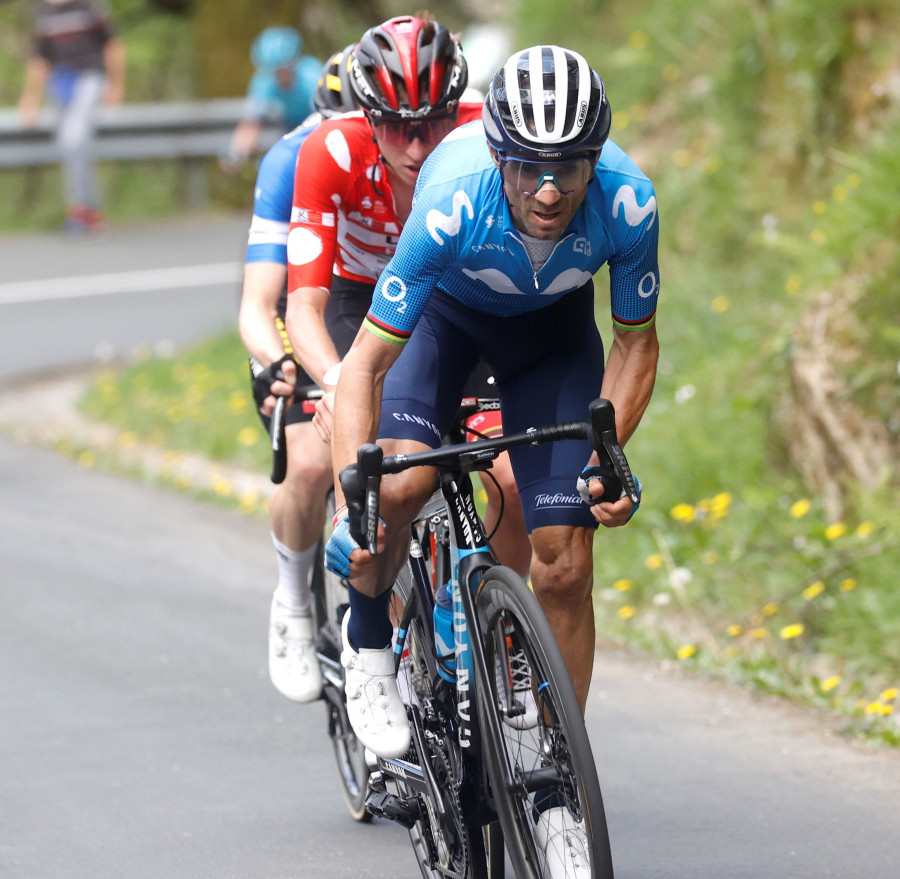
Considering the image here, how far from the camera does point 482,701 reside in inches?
144

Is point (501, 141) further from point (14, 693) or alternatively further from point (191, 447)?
point (191, 447)

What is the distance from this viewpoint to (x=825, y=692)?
5.80m

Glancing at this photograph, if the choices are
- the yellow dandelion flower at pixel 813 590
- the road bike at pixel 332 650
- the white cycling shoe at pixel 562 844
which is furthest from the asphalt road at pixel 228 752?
the white cycling shoe at pixel 562 844

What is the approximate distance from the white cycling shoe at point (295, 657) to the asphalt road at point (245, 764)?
36cm

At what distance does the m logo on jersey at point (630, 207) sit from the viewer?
377 centimetres

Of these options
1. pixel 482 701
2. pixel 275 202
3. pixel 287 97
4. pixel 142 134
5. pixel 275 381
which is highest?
pixel 142 134

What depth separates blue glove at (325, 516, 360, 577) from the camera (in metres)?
3.69

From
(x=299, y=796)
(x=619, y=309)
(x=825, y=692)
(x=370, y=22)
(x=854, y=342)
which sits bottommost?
(x=299, y=796)

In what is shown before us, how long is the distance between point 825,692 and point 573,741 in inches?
109

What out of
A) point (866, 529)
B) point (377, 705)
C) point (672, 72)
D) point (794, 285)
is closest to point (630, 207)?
point (377, 705)

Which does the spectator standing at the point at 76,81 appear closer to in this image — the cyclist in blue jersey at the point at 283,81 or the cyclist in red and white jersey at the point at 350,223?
the cyclist in blue jersey at the point at 283,81

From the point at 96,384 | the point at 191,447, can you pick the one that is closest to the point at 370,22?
the point at 96,384

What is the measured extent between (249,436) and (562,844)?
22.3ft

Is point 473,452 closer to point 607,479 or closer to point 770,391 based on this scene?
point 607,479
